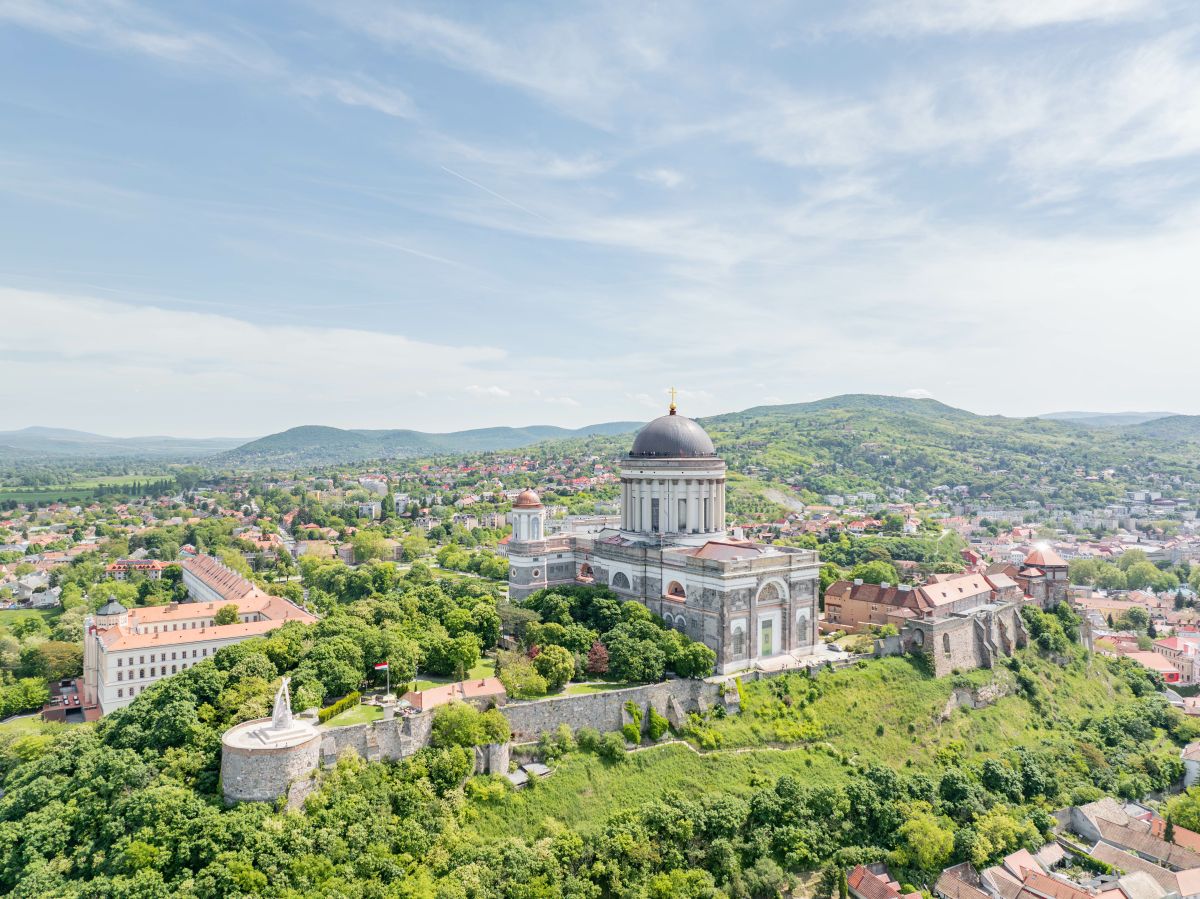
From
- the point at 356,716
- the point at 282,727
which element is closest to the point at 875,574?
the point at 356,716

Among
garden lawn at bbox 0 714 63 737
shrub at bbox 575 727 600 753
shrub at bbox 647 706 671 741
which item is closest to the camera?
shrub at bbox 575 727 600 753

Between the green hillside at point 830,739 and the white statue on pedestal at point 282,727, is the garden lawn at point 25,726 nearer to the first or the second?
the white statue on pedestal at point 282,727

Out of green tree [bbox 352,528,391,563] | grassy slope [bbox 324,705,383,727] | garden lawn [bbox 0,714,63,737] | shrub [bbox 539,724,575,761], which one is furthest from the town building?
shrub [bbox 539,724,575,761]

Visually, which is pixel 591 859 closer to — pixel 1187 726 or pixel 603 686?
pixel 603 686

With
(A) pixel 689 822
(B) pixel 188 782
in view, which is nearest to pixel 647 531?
(A) pixel 689 822

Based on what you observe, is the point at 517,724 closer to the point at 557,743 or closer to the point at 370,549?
the point at 557,743

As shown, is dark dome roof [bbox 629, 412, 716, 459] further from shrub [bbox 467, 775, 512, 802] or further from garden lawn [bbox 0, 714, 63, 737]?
garden lawn [bbox 0, 714, 63, 737]
